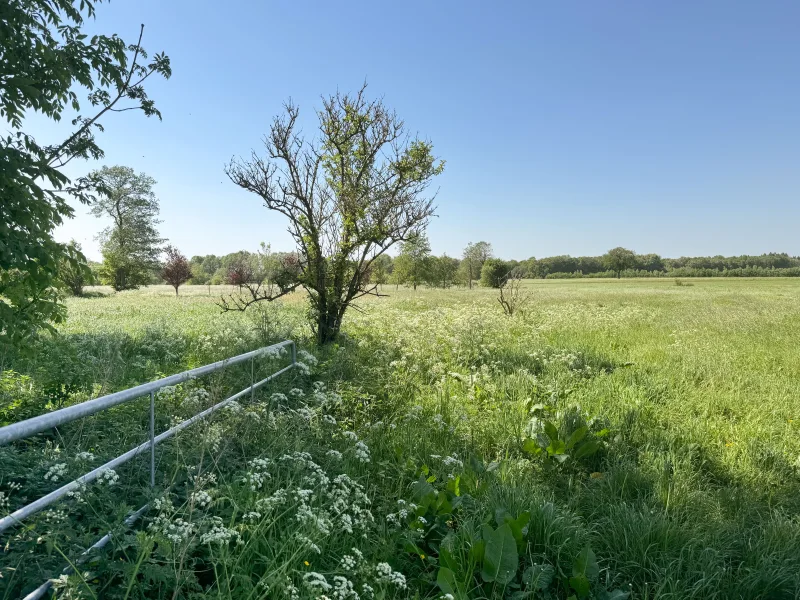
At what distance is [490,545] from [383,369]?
556cm

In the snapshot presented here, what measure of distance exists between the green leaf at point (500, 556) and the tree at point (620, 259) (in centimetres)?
11353

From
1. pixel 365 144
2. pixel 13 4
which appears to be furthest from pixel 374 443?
pixel 365 144

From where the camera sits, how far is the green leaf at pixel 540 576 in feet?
9.07

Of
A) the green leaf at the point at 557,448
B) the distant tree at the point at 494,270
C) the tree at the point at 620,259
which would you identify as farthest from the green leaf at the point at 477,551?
the tree at the point at 620,259

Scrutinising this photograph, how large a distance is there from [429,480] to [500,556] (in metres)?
1.35

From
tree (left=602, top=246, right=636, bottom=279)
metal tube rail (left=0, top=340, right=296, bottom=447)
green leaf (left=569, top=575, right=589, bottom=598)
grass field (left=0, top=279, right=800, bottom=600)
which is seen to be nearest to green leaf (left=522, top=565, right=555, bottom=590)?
grass field (left=0, top=279, right=800, bottom=600)

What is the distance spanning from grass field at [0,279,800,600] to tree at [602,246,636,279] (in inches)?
4159

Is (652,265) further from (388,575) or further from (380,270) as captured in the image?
(388,575)

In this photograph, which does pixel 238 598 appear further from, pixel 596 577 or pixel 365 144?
pixel 365 144

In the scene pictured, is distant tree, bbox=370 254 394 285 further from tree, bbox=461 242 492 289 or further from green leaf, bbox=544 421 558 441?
tree, bbox=461 242 492 289

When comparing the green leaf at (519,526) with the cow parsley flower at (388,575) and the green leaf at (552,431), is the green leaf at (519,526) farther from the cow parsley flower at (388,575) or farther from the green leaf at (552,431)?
the green leaf at (552,431)

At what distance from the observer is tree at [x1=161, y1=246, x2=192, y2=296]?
4550 centimetres

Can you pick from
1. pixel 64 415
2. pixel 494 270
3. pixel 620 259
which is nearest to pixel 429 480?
pixel 64 415

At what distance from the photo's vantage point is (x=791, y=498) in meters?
4.34
